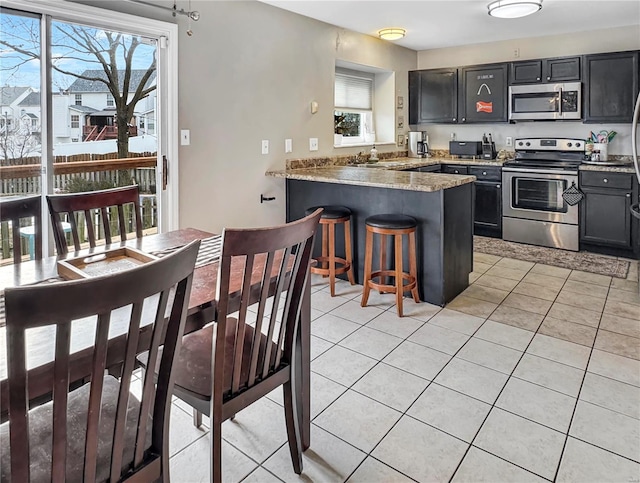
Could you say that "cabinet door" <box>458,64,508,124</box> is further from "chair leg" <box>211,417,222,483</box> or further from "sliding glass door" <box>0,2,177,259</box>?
"chair leg" <box>211,417,222,483</box>

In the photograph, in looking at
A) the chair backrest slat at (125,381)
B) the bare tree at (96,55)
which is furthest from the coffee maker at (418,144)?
the chair backrest slat at (125,381)

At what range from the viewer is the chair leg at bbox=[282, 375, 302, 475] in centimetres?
168

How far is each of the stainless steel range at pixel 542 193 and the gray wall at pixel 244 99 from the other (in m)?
2.26

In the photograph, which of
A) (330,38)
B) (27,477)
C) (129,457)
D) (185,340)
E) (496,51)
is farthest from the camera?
(496,51)

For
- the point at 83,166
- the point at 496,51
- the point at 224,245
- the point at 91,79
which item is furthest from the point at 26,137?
the point at 496,51

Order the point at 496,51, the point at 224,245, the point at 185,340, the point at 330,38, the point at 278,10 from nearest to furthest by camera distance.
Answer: the point at 224,245 → the point at 185,340 → the point at 278,10 → the point at 330,38 → the point at 496,51

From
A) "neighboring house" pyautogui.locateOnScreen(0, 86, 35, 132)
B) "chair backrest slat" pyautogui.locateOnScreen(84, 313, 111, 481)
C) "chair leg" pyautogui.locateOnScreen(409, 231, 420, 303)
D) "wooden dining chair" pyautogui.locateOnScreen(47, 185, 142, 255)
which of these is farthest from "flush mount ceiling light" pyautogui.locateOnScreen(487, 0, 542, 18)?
"chair backrest slat" pyautogui.locateOnScreen(84, 313, 111, 481)

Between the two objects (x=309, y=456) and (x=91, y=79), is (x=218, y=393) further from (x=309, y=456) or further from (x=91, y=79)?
(x=91, y=79)

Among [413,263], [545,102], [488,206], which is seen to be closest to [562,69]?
[545,102]

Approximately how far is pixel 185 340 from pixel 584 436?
171 centimetres

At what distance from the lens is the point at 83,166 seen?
2.97 metres

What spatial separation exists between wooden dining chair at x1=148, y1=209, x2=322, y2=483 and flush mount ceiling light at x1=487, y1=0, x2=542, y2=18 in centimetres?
328

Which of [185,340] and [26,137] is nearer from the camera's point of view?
[185,340]

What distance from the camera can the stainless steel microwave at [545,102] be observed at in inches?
194
